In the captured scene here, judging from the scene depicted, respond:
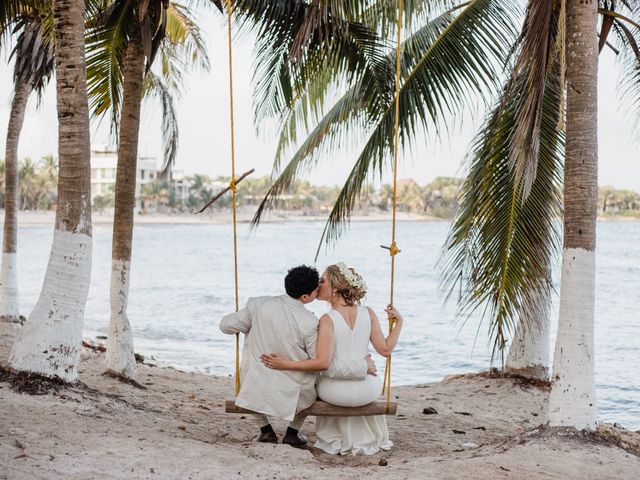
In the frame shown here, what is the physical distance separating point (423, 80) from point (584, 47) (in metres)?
2.88

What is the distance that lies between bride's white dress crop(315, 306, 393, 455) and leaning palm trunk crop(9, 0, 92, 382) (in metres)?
2.00

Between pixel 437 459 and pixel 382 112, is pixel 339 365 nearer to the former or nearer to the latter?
pixel 437 459

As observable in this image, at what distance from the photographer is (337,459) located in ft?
18.9

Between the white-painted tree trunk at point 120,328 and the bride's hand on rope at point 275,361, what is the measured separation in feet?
10.3

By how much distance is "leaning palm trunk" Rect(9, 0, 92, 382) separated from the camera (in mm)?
6184

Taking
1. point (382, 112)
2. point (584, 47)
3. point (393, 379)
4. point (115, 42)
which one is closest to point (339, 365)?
point (584, 47)

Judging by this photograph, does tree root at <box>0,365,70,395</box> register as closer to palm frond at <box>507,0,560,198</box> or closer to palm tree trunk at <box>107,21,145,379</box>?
palm tree trunk at <box>107,21,145,379</box>

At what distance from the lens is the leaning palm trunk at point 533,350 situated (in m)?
9.56

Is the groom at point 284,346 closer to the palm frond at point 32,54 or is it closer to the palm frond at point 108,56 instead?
the palm frond at point 108,56

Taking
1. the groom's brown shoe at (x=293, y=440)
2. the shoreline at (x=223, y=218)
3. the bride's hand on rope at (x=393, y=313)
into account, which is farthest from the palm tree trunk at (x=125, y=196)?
the shoreline at (x=223, y=218)

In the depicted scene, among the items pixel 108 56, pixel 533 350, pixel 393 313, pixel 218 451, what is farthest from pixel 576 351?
pixel 108 56

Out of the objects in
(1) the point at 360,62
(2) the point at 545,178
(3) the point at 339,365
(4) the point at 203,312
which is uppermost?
(1) the point at 360,62

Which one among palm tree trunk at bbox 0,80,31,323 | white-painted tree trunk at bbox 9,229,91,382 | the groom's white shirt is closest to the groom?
the groom's white shirt

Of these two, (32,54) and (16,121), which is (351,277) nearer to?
(32,54)
